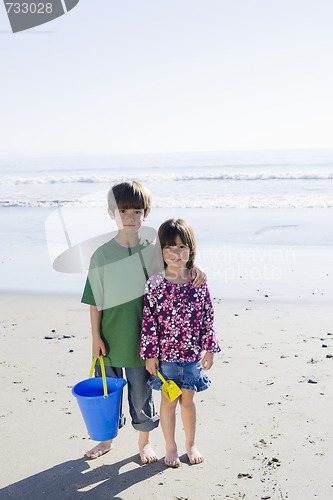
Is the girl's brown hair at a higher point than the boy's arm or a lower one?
higher

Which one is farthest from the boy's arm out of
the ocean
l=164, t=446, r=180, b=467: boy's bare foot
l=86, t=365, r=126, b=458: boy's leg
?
the ocean

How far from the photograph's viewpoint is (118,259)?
2996 millimetres

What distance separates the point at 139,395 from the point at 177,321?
53 cm

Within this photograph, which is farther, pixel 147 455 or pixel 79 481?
pixel 147 455

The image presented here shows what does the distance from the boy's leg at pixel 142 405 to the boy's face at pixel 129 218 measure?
31.5 inches

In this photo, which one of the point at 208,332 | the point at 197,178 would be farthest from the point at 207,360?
the point at 197,178

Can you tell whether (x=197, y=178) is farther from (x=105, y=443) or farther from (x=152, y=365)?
(x=152, y=365)

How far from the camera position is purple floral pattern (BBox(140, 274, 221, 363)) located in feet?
9.57

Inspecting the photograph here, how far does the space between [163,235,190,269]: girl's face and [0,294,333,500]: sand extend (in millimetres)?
1166

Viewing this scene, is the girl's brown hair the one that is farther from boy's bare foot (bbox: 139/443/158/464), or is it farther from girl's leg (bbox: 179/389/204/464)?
boy's bare foot (bbox: 139/443/158/464)

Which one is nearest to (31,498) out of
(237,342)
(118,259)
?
(118,259)

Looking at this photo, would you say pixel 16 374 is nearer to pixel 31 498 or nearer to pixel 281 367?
pixel 31 498

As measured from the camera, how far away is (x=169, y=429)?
3074mm

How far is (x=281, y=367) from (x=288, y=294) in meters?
2.32
